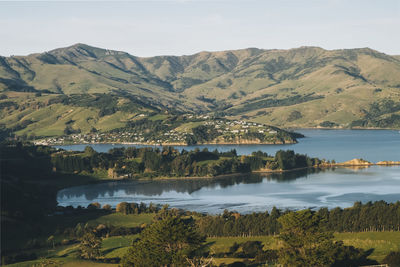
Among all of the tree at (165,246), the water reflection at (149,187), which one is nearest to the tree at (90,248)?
the tree at (165,246)

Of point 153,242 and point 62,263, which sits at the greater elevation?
point 153,242

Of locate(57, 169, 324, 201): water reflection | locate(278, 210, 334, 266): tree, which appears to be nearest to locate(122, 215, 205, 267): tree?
locate(278, 210, 334, 266): tree

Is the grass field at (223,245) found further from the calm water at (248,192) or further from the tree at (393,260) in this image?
the calm water at (248,192)

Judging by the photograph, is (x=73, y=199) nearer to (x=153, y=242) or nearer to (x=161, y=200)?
(x=161, y=200)

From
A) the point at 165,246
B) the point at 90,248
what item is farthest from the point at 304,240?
the point at 90,248

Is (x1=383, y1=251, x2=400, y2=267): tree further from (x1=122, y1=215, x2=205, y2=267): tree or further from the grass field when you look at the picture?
(x1=122, y1=215, x2=205, y2=267): tree

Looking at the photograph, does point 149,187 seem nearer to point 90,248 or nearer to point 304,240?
point 90,248

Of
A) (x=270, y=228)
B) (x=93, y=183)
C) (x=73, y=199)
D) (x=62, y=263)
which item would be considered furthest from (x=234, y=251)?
(x=93, y=183)
